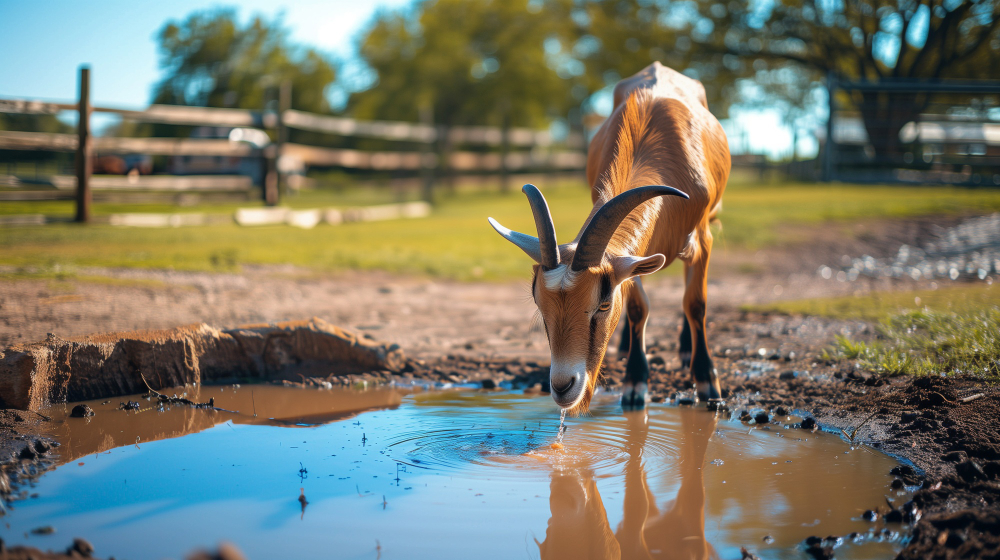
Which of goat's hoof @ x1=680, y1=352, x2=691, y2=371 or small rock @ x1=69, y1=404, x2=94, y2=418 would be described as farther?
goat's hoof @ x1=680, y1=352, x2=691, y2=371

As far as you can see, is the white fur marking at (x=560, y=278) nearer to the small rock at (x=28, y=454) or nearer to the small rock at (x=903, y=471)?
the small rock at (x=903, y=471)

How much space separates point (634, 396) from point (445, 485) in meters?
1.82

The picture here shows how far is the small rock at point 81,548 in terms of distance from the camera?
8.43 feet

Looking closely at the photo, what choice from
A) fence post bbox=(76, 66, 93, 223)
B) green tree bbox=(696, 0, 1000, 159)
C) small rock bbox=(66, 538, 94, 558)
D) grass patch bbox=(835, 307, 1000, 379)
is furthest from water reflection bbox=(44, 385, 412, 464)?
green tree bbox=(696, 0, 1000, 159)

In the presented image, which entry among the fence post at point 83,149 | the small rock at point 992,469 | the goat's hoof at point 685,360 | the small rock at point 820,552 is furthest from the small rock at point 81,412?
the fence post at point 83,149

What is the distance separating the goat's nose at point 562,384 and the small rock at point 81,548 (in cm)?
196

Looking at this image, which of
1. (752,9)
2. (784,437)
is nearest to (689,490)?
(784,437)

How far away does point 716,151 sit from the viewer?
5656mm

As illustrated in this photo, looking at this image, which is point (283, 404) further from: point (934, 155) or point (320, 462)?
point (934, 155)

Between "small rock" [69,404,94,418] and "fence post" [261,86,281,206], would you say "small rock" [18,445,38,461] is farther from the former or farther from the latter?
"fence post" [261,86,281,206]

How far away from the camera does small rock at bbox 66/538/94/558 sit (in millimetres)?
2570

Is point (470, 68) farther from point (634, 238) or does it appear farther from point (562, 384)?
point (562, 384)

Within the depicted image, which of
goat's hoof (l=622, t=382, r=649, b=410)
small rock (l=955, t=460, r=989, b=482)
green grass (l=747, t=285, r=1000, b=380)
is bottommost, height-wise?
small rock (l=955, t=460, r=989, b=482)

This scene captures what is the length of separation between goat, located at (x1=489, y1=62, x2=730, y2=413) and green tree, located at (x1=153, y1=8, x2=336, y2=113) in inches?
1309
